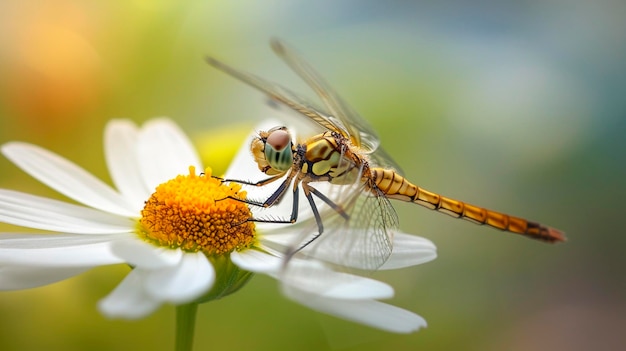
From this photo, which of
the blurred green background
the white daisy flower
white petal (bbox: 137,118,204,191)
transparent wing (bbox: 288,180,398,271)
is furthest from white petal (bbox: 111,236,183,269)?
the blurred green background

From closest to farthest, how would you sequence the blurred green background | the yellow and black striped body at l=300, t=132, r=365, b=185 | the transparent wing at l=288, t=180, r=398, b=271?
the transparent wing at l=288, t=180, r=398, b=271 → the yellow and black striped body at l=300, t=132, r=365, b=185 → the blurred green background

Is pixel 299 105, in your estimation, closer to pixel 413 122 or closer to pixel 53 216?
pixel 53 216

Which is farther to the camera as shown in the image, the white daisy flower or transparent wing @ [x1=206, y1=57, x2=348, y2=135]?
transparent wing @ [x1=206, y1=57, x2=348, y2=135]

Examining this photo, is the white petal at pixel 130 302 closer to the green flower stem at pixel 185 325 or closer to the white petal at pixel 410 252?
the green flower stem at pixel 185 325

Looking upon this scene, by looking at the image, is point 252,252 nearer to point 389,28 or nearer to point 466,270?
point 466,270

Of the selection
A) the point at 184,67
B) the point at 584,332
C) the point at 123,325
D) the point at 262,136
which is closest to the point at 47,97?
the point at 184,67

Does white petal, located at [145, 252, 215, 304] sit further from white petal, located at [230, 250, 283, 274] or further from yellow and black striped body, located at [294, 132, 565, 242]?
yellow and black striped body, located at [294, 132, 565, 242]

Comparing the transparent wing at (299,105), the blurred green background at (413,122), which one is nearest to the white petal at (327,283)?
the transparent wing at (299,105)
